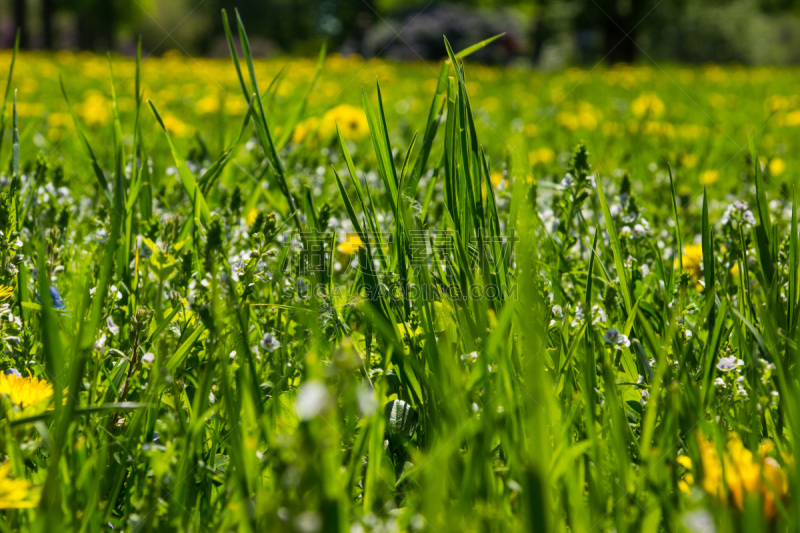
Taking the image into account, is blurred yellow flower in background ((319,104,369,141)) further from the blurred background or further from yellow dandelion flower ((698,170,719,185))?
yellow dandelion flower ((698,170,719,185))

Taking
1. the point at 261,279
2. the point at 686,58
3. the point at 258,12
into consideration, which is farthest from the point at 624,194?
the point at 686,58

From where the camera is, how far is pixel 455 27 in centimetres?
1920

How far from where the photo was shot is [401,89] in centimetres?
715

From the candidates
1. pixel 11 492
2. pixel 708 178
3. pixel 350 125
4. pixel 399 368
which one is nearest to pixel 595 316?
pixel 399 368

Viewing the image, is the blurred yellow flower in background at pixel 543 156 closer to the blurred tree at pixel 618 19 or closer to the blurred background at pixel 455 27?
the blurred background at pixel 455 27

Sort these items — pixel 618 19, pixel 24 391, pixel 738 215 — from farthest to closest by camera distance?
pixel 618 19
pixel 738 215
pixel 24 391

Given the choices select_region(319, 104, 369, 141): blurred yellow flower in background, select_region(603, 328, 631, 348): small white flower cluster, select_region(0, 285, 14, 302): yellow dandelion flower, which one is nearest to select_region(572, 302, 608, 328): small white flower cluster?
select_region(603, 328, 631, 348): small white flower cluster

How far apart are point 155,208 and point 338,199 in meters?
0.60

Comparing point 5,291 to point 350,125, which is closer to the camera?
point 5,291

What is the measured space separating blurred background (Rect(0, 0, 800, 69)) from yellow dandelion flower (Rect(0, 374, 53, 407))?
7.69ft

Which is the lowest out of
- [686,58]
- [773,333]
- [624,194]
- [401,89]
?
[773,333]

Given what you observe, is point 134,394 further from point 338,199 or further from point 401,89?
point 401,89

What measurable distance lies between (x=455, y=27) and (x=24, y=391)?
20.0m

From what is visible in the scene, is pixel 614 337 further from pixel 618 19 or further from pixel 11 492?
pixel 618 19
